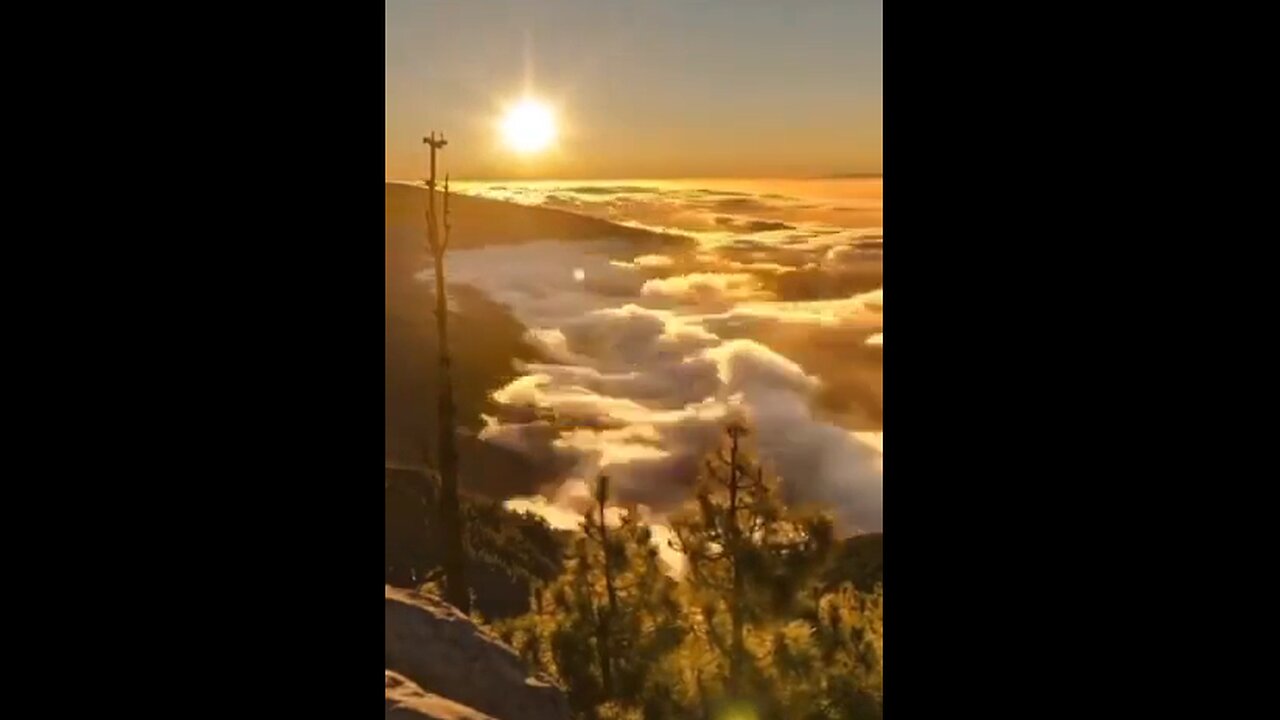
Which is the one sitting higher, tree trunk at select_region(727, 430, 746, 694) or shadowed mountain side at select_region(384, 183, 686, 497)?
shadowed mountain side at select_region(384, 183, 686, 497)

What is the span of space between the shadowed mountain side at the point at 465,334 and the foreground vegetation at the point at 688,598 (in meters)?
0.06

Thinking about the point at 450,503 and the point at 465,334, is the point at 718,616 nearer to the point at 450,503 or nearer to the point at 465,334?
the point at 450,503

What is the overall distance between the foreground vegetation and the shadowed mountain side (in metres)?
0.06

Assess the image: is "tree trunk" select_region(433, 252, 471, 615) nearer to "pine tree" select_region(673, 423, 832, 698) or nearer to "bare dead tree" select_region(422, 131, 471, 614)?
"bare dead tree" select_region(422, 131, 471, 614)

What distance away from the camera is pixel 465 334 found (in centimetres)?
159

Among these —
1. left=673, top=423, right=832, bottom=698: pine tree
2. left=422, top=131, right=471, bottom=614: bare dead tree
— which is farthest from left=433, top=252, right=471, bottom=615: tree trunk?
left=673, top=423, right=832, bottom=698: pine tree

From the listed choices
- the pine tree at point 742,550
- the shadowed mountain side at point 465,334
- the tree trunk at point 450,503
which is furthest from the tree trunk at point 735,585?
the tree trunk at point 450,503

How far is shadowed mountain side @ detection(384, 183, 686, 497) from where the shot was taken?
1.56 m

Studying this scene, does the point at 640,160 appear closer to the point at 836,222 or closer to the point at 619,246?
the point at 619,246

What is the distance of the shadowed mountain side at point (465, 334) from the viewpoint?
5.11ft

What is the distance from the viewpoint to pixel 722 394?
1562mm

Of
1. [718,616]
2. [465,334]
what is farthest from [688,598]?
[465,334]
